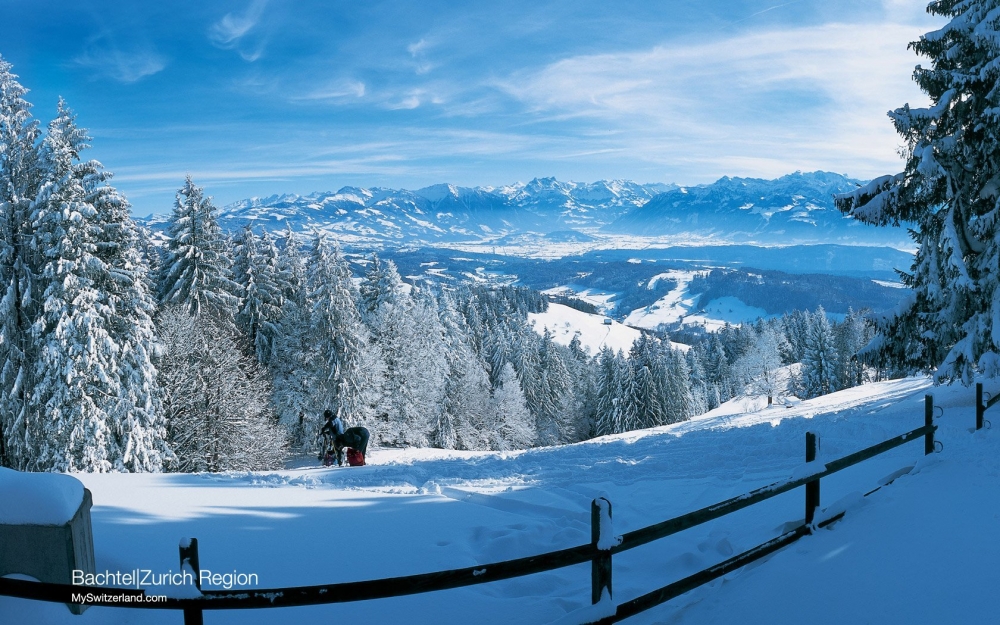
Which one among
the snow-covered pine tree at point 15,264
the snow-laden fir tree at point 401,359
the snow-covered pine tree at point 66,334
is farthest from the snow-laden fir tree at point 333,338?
the snow-covered pine tree at point 15,264

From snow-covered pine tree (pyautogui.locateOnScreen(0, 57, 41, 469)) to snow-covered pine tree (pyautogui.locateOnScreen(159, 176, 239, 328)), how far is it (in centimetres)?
1031

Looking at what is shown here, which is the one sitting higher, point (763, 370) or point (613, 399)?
point (613, 399)

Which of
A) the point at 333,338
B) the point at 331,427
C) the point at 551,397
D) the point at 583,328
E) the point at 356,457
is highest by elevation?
the point at 333,338

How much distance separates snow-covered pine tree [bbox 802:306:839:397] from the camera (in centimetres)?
7394

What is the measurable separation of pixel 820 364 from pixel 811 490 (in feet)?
258

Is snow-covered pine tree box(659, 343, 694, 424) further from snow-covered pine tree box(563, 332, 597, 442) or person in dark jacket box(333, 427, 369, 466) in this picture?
person in dark jacket box(333, 427, 369, 466)

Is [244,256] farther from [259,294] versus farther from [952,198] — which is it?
[952,198]

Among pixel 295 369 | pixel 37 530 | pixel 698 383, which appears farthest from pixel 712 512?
pixel 698 383

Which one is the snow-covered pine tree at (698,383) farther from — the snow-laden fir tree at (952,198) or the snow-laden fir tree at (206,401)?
the snow-laden fir tree at (952,198)

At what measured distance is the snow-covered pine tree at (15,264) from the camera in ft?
59.4

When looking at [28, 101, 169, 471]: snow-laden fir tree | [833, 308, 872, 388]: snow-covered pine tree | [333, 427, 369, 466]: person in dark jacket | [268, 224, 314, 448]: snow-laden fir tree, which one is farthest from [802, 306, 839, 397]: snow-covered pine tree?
[28, 101, 169, 471]: snow-laden fir tree

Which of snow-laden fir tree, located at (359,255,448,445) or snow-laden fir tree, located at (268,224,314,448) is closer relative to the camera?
snow-laden fir tree, located at (268,224,314,448)

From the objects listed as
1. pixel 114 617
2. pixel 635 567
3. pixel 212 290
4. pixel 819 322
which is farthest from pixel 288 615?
pixel 819 322

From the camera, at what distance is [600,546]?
12.8 feet
